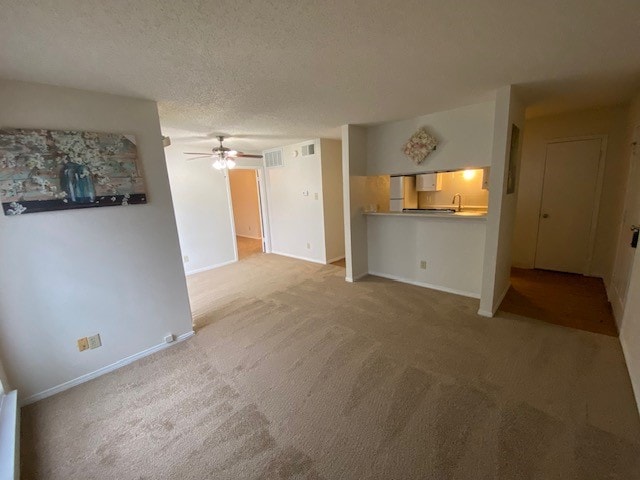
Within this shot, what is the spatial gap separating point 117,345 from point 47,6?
2.39m

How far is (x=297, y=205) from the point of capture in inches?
214

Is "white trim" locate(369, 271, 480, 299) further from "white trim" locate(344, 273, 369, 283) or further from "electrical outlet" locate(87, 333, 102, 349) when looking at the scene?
"electrical outlet" locate(87, 333, 102, 349)

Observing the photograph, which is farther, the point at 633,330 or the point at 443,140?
the point at 443,140

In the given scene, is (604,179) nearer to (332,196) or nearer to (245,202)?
(332,196)

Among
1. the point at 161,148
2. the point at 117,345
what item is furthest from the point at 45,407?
the point at 161,148

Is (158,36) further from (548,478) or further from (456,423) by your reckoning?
(548,478)

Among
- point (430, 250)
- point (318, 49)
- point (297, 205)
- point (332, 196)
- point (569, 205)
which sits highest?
point (318, 49)

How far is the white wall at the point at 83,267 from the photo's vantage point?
192 cm

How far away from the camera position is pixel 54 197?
2.00m

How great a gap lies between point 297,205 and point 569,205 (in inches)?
175

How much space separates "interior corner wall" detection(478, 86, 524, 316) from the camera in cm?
247

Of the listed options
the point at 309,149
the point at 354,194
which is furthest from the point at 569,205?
the point at 309,149

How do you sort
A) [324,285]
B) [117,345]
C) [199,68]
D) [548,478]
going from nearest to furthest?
[548,478] → [199,68] → [117,345] → [324,285]

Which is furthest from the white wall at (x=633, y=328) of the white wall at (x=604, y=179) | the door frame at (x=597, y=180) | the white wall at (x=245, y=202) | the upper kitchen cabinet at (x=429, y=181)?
the white wall at (x=245, y=202)
